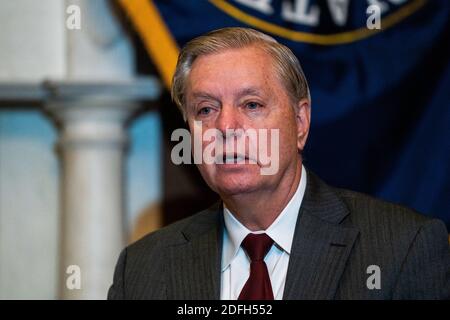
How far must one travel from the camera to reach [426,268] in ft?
4.80

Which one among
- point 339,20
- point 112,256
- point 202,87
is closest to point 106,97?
point 112,256

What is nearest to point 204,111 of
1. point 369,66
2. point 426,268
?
point 426,268

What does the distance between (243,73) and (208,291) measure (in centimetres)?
41

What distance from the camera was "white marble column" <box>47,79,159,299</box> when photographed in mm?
2471

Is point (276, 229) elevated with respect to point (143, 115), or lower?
lower

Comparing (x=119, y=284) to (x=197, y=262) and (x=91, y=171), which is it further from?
(x=91, y=171)

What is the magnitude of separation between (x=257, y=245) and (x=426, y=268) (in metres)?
0.31

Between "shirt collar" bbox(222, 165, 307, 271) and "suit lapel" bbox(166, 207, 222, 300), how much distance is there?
20 mm

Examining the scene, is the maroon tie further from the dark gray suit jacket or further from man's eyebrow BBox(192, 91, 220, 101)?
man's eyebrow BBox(192, 91, 220, 101)

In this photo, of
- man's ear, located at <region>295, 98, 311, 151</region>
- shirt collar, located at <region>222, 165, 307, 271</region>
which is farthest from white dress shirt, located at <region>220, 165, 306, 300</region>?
man's ear, located at <region>295, 98, 311, 151</region>

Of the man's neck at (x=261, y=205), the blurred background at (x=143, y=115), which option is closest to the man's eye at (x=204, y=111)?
the man's neck at (x=261, y=205)

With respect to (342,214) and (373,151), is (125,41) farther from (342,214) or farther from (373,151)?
(342,214)

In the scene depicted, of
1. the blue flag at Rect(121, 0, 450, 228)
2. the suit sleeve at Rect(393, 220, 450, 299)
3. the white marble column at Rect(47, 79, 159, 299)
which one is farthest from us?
the white marble column at Rect(47, 79, 159, 299)

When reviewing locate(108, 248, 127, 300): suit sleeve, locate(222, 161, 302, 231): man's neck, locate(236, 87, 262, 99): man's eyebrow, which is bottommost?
locate(108, 248, 127, 300): suit sleeve
